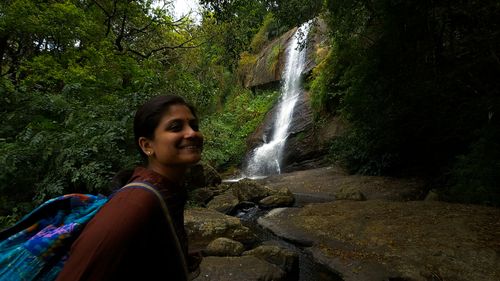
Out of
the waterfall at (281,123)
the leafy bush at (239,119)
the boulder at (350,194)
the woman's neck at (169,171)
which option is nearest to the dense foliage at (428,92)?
the boulder at (350,194)

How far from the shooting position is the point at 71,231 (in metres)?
1.04

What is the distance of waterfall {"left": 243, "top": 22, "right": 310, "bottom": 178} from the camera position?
18688 mm

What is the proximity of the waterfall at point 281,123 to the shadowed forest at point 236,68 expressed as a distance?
5893 mm

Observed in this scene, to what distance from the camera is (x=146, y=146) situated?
140 centimetres

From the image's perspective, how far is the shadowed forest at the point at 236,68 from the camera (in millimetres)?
5832

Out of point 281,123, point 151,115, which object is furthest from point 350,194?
point 281,123

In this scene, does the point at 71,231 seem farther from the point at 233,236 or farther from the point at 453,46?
the point at 453,46

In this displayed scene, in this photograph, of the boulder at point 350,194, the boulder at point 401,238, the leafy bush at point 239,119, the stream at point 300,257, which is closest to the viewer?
the boulder at point 401,238

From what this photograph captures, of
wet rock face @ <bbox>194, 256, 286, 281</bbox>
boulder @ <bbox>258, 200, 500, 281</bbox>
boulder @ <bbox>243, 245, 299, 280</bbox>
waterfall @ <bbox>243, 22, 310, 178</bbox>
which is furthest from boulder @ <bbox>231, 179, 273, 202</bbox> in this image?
waterfall @ <bbox>243, 22, 310, 178</bbox>

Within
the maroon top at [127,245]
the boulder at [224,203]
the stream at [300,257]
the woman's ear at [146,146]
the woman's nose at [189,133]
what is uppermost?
the woman's nose at [189,133]

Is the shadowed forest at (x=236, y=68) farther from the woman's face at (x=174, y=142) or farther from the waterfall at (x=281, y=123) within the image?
the waterfall at (x=281, y=123)

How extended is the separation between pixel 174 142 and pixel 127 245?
516 mm

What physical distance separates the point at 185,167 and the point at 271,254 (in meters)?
4.26

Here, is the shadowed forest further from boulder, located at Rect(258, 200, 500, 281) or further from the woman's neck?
the woman's neck
